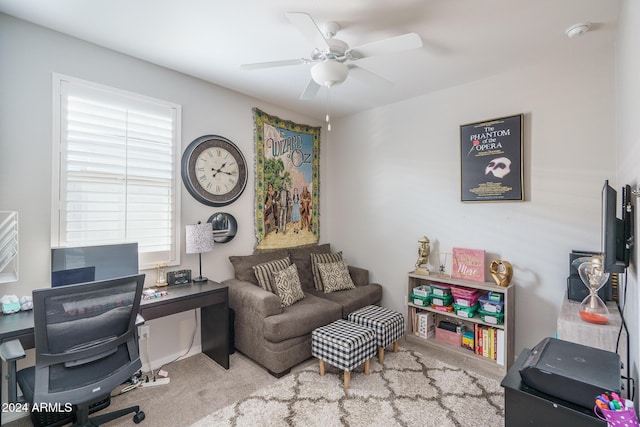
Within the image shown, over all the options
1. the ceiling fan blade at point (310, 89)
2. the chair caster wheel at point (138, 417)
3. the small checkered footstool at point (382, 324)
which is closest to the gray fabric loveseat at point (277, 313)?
the small checkered footstool at point (382, 324)

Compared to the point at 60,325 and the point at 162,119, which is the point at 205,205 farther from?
the point at 60,325

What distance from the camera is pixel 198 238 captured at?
2.75 m

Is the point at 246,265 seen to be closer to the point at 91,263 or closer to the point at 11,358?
the point at 91,263

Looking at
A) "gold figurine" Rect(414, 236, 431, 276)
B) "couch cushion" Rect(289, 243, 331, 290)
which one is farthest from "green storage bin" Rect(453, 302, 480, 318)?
"couch cushion" Rect(289, 243, 331, 290)

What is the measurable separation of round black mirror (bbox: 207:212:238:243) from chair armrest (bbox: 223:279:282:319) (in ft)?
1.48

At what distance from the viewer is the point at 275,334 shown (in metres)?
2.51

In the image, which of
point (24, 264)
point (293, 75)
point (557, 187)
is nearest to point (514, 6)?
point (557, 187)

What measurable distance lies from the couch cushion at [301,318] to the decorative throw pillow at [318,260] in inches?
17.4

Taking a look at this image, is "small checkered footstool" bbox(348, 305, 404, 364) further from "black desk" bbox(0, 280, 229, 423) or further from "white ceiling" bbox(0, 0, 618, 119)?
"white ceiling" bbox(0, 0, 618, 119)

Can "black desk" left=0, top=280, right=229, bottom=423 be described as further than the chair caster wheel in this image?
No

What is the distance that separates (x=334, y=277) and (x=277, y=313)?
1073 mm

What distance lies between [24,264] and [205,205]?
1381 mm

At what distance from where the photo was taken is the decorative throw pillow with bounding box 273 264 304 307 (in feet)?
9.71

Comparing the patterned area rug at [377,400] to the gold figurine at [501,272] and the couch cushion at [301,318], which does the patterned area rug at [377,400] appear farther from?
the gold figurine at [501,272]
